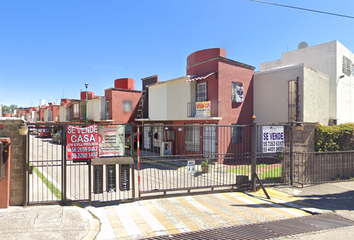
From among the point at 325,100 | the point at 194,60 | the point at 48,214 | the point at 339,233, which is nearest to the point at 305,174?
the point at 339,233

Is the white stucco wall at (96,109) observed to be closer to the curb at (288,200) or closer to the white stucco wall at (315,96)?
the white stucco wall at (315,96)

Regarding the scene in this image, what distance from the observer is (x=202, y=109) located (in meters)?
16.4

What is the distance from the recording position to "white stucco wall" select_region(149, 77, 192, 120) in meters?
18.0

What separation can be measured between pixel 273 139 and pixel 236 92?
881 cm

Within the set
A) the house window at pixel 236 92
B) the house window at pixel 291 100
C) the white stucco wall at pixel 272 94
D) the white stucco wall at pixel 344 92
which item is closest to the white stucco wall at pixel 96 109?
the house window at pixel 236 92

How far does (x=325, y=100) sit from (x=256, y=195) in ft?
47.7

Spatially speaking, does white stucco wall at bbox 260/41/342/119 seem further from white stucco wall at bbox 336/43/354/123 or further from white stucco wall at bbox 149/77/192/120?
white stucco wall at bbox 149/77/192/120

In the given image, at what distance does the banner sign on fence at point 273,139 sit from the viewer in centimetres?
852

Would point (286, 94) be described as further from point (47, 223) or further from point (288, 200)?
point (47, 223)

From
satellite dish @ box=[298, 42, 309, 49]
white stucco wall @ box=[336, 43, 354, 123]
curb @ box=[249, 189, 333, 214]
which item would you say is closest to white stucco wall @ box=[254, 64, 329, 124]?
white stucco wall @ box=[336, 43, 354, 123]

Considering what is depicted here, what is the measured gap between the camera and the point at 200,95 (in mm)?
17500

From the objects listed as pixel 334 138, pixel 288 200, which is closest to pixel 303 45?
pixel 334 138

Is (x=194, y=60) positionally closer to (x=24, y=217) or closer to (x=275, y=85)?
(x=275, y=85)

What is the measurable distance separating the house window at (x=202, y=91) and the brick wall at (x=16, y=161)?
1278cm
